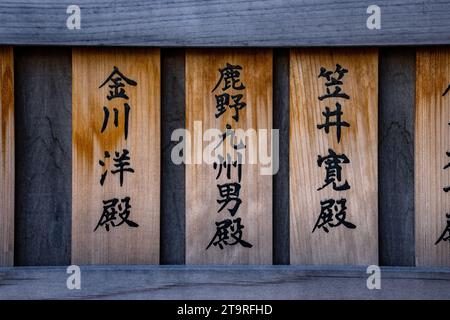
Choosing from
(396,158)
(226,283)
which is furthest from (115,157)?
(396,158)

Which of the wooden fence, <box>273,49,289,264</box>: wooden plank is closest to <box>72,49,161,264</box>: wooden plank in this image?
the wooden fence

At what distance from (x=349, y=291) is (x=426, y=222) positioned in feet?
1.45

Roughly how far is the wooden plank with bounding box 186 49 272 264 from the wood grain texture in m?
0.54

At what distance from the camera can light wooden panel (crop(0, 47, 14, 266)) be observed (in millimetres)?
2484

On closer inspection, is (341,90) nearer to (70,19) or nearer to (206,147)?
(206,147)

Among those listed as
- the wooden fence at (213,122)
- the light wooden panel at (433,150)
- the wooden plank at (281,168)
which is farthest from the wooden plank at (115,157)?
the light wooden panel at (433,150)

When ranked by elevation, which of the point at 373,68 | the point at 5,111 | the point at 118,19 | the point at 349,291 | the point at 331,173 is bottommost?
the point at 349,291

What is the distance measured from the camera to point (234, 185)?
8.23 ft

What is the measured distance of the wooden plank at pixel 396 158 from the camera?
8.21 ft

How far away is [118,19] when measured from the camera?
8.07ft

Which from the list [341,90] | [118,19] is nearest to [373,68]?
[341,90]

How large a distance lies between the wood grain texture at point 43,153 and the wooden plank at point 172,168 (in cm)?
41

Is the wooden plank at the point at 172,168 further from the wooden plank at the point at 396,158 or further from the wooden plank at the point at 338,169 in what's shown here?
the wooden plank at the point at 396,158

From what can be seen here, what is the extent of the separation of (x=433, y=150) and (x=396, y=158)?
155 millimetres
